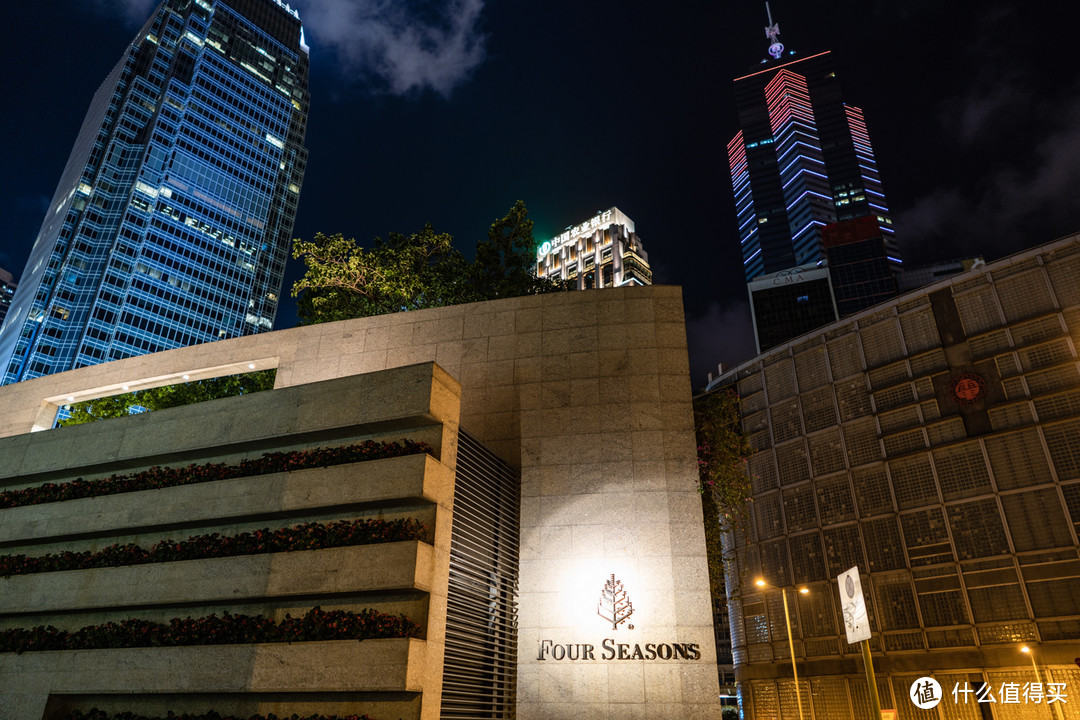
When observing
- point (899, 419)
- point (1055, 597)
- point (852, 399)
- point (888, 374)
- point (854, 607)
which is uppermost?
point (888, 374)

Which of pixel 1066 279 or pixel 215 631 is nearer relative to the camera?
pixel 215 631

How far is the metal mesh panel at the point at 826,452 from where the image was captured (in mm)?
39062

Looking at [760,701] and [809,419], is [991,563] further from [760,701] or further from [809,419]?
[760,701]

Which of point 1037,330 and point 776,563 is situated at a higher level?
point 1037,330

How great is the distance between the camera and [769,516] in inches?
1646

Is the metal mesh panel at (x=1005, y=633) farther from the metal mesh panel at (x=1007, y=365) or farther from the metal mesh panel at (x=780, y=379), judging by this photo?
the metal mesh panel at (x=780, y=379)

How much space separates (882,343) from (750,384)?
31.5 ft

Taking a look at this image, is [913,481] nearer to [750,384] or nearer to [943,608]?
[943,608]

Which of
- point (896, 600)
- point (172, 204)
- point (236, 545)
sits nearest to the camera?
point (236, 545)

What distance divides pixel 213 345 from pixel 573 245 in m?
173

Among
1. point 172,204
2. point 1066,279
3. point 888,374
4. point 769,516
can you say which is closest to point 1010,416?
point 888,374

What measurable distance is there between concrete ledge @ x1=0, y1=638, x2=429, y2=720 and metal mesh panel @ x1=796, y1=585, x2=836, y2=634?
31342mm

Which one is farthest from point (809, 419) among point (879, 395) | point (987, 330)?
point (987, 330)

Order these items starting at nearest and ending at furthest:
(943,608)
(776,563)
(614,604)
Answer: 1. (614,604)
2. (943,608)
3. (776,563)
